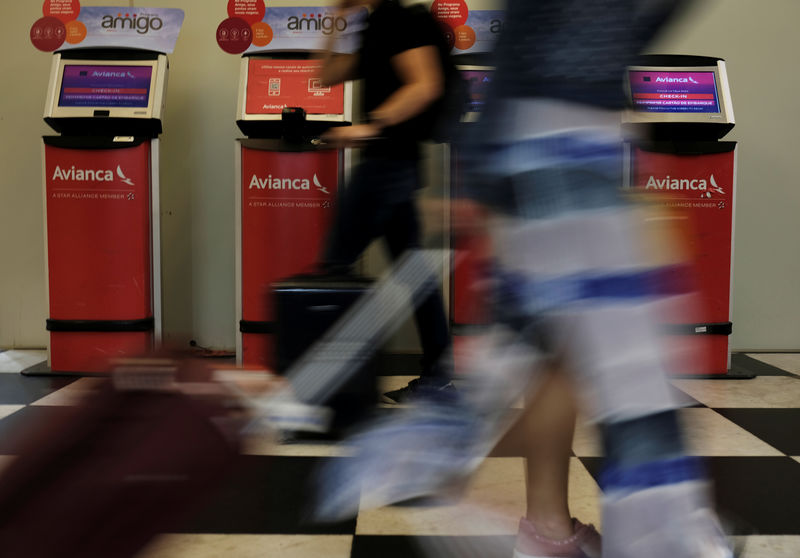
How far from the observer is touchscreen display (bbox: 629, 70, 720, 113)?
101 inches

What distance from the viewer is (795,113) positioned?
2.97 meters

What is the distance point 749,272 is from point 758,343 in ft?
0.98

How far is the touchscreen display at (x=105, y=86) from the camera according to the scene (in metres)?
2.54

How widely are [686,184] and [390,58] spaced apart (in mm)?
1372

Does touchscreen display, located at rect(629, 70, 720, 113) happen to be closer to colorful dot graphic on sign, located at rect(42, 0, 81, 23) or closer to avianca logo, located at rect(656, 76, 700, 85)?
avianca logo, located at rect(656, 76, 700, 85)

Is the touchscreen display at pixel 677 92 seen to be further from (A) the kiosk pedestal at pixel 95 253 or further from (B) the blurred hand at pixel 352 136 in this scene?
(A) the kiosk pedestal at pixel 95 253

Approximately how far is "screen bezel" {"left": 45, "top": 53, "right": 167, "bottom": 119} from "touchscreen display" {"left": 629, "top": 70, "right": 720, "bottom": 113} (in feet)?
5.46

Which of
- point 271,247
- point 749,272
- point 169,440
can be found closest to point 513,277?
point 169,440

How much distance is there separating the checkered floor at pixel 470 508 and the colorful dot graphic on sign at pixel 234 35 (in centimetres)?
164

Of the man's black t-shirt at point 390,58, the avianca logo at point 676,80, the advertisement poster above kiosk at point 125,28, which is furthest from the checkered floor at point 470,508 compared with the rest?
the advertisement poster above kiosk at point 125,28

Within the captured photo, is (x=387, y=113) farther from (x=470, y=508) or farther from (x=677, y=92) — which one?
(x=677, y=92)

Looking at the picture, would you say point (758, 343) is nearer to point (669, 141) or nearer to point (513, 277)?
point (669, 141)

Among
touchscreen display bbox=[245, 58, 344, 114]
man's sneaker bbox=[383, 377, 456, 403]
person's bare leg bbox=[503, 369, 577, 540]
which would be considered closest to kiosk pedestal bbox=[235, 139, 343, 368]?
touchscreen display bbox=[245, 58, 344, 114]

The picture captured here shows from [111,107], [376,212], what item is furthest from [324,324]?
[111,107]
